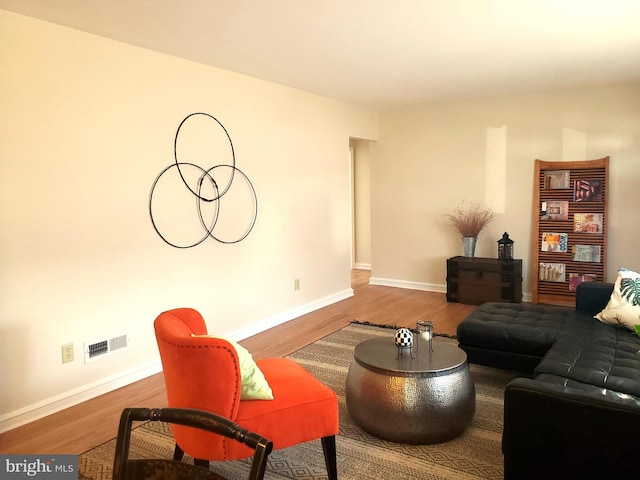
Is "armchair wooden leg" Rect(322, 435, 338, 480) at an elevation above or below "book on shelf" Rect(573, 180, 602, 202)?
below

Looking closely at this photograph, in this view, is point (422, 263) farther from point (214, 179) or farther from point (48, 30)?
point (48, 30)

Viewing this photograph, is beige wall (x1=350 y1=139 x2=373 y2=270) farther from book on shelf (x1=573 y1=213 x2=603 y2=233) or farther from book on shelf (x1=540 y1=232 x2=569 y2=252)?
book on shelf (x1=573 y1=213 x2=603 y2=233)

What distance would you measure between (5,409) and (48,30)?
230cm

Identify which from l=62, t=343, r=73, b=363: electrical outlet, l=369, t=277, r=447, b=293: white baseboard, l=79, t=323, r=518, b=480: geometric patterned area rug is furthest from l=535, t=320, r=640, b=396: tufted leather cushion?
l=369, t=277, r=447, b=293: white baseboard

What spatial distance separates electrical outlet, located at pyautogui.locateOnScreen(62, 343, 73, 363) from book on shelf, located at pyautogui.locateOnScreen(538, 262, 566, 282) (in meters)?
4.83

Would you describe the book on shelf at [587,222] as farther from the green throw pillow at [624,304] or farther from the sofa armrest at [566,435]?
the sofa armrest at [566,435]

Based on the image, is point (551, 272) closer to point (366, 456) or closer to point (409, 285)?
point (409, 285)

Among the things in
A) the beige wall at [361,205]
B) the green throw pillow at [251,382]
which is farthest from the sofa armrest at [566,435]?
the beige wall at [361,205]

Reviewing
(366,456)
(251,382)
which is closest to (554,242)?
(366,456)

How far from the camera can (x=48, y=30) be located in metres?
2.96

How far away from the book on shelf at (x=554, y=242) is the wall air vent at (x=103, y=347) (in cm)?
455

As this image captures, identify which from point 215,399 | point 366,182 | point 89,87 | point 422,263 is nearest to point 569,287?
point 422,263

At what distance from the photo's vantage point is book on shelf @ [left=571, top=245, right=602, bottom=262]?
524 centimetres

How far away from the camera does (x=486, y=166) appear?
5.90 m
